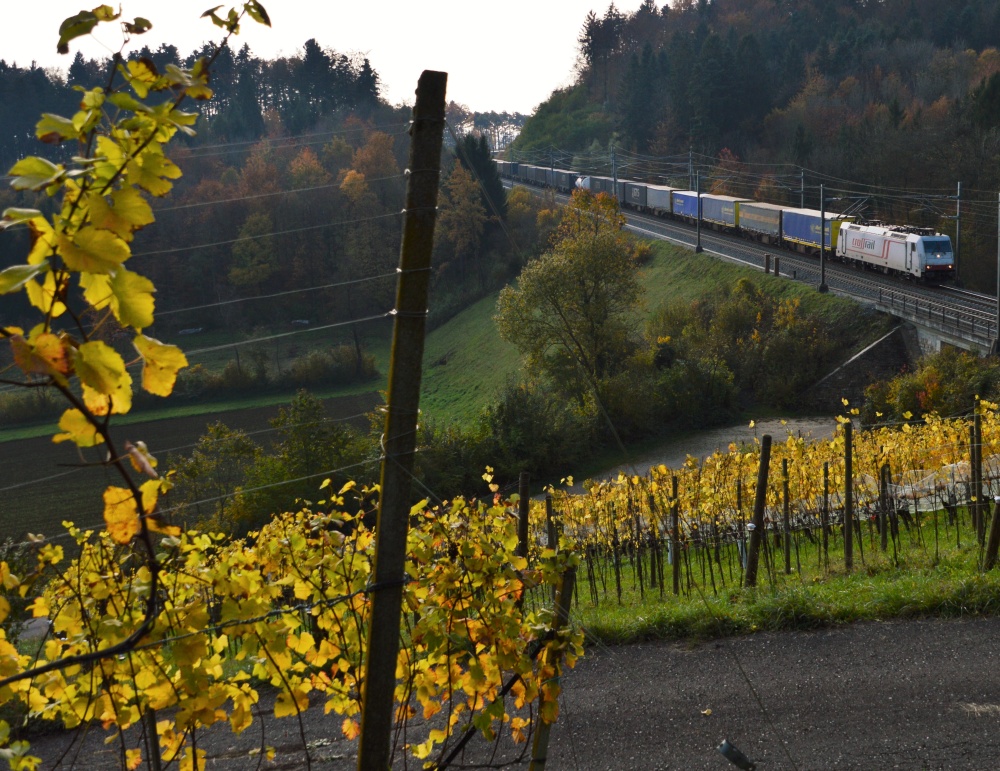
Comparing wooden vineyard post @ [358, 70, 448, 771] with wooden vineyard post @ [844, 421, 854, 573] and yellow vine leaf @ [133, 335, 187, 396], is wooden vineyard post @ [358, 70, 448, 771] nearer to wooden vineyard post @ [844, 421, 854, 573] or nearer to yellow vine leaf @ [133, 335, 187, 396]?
yellow vine leaf @ [133, 335, 187, 396]

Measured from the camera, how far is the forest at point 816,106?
155 ft

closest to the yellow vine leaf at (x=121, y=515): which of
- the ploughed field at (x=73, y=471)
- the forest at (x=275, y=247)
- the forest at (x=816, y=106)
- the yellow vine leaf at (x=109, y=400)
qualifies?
the yellow vine leaf at (x=109, y=400)

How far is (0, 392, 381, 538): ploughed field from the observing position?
81.4 ft

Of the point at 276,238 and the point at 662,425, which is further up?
the point at 276,238

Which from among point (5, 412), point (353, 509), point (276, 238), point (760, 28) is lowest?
point (353, 509)

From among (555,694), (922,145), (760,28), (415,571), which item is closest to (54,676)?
(415,571)

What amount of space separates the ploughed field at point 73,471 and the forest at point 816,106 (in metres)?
27.1

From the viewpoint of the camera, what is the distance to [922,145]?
159ft

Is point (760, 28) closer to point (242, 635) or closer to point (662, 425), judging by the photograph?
Result: point (662, 425)

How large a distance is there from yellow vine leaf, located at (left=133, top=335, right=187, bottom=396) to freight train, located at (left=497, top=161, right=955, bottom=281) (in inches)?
1364

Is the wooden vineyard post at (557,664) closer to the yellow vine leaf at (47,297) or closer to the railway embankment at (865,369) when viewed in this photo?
the yellow vine leaf at (47,297)

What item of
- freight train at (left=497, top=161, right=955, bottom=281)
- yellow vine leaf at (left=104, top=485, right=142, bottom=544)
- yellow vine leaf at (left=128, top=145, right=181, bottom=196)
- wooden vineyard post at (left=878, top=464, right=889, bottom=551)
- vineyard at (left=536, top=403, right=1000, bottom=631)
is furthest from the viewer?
freight train at (left=497, top=161, right=955, bottom=281)

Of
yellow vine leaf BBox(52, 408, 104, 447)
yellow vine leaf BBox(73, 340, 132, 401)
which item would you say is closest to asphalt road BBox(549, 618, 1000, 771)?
yellow vine leaf BBox(52, 408, 104, 447)

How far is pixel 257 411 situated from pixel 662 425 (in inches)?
548
